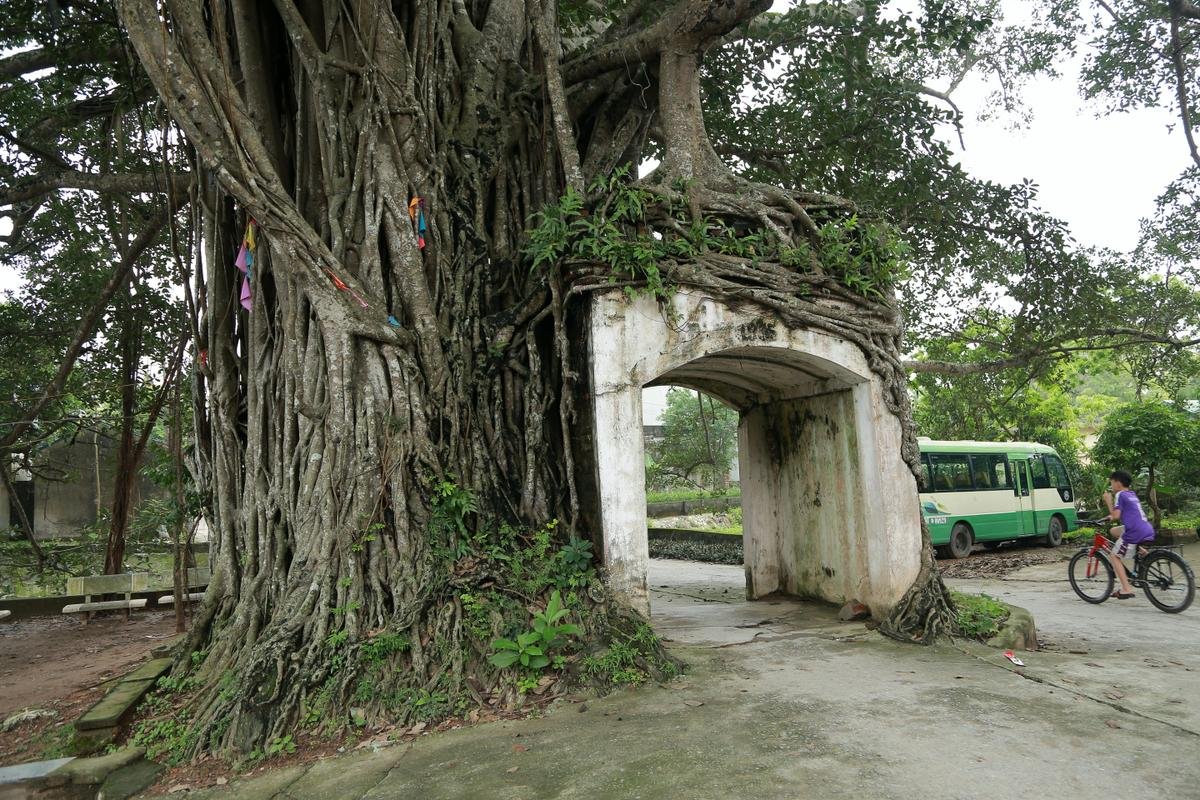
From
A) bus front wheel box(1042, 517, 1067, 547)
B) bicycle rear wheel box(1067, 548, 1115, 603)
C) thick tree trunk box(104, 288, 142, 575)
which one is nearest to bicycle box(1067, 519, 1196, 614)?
bicycle rear wheel box(1067, 548, 1115, 603)

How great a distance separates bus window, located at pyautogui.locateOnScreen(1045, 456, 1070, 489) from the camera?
1466 cm

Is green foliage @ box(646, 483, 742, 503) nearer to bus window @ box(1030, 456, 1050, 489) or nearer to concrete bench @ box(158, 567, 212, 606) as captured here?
bus window @ box(1030, 456, 1050, 489)

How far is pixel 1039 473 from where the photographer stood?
47.2ft

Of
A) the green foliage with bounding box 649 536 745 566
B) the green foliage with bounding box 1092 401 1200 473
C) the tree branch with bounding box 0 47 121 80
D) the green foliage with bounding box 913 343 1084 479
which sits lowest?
the green foliage with bounding box 649 536 745 566

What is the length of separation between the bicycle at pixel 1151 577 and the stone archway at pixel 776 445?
3313 mm

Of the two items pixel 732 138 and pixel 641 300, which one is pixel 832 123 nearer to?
pixel 732 138

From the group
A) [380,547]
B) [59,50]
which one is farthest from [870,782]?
[59,50]

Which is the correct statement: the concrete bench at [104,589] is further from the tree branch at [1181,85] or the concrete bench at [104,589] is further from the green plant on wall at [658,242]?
the tree branch at [1181,85]

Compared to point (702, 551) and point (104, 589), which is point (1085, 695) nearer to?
point (104, 589)

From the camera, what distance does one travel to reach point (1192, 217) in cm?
972

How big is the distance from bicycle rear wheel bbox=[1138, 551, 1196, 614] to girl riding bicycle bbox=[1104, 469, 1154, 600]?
176 mm

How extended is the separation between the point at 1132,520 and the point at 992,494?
6347 mm

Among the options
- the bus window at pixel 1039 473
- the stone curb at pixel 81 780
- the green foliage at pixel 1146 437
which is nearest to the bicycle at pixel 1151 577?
the green foliage at pixel 1146 437

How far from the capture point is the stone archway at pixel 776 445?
519cm
